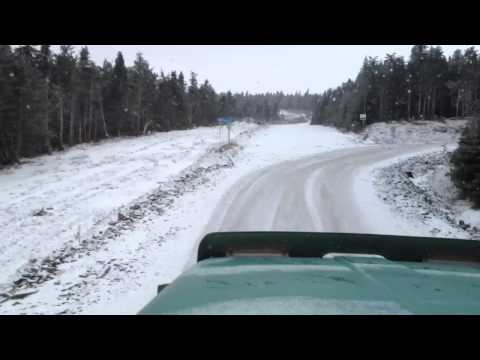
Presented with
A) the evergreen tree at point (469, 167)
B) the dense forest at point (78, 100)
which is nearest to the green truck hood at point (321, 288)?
the evergreen tree at point (469, 167)

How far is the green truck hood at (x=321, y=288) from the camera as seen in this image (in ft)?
4.92

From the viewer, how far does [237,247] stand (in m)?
2.81

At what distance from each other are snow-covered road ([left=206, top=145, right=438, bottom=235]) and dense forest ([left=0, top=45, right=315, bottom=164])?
2288cm

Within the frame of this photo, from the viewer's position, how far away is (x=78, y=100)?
4409 centimetres

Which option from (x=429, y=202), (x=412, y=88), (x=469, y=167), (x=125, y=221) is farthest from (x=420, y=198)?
(x=412, y=88)

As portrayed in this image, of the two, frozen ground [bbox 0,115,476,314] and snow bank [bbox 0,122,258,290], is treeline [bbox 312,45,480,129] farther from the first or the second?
snow bank [bbox 0,122,258,290]

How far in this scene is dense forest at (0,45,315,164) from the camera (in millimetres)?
25094

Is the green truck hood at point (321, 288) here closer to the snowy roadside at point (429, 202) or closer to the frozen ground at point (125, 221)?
the frozen ground at point (125, 221)

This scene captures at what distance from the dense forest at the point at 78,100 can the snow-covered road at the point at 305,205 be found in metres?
22.9

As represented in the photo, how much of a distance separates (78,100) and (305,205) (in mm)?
45986

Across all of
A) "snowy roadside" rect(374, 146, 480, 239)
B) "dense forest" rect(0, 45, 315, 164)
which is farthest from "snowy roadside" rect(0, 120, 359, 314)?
"dense forest" rect(0, 45, 315, 164)
